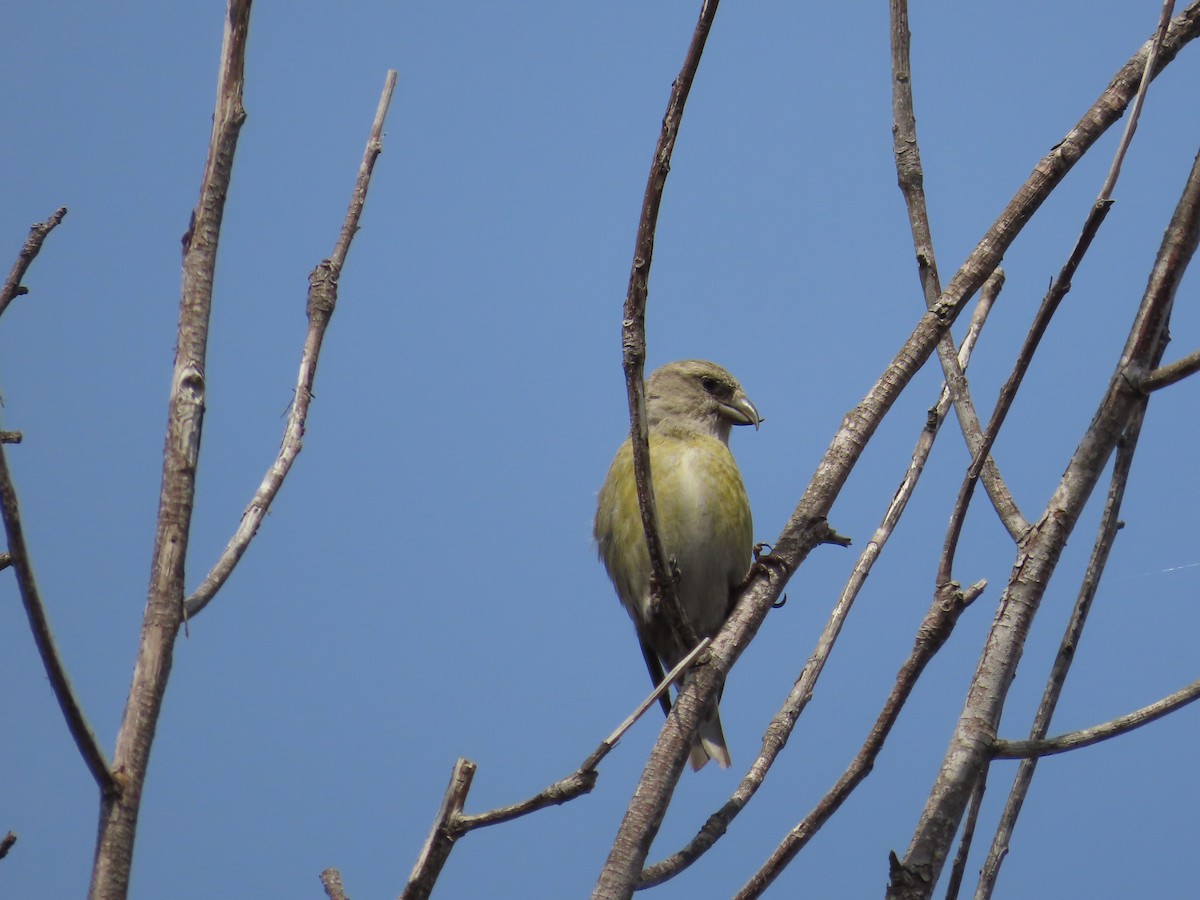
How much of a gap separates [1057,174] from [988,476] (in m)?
0.64

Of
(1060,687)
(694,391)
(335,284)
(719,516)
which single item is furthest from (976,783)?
(694,391)

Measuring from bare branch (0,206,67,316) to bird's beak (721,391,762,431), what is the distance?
3.73 metres

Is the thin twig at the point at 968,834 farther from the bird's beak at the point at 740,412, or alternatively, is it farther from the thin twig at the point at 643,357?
the bird's beak at the point at 740,412

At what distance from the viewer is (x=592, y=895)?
2.08m

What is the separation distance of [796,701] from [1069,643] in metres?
0.55

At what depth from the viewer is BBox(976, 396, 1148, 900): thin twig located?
246 cm

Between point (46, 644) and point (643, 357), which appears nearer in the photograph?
point (46, 644)

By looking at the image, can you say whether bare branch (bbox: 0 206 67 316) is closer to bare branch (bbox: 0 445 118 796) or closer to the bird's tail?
bare branch (bbox: 0 445 118 796)

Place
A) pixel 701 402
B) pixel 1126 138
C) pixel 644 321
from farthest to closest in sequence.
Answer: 1. pixel 701 402
2. pixel 644 321
3. pixel 1126 138

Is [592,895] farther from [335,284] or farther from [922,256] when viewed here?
[922,256]

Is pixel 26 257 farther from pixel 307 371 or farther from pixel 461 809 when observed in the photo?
pixel 461 809

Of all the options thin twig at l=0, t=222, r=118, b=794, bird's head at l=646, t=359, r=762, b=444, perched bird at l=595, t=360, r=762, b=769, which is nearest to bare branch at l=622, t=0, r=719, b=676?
thin twig at l=0, t=222, r=118, b=794

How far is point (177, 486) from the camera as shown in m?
1.85

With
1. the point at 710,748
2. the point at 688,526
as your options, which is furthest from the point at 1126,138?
the point at 710,748
